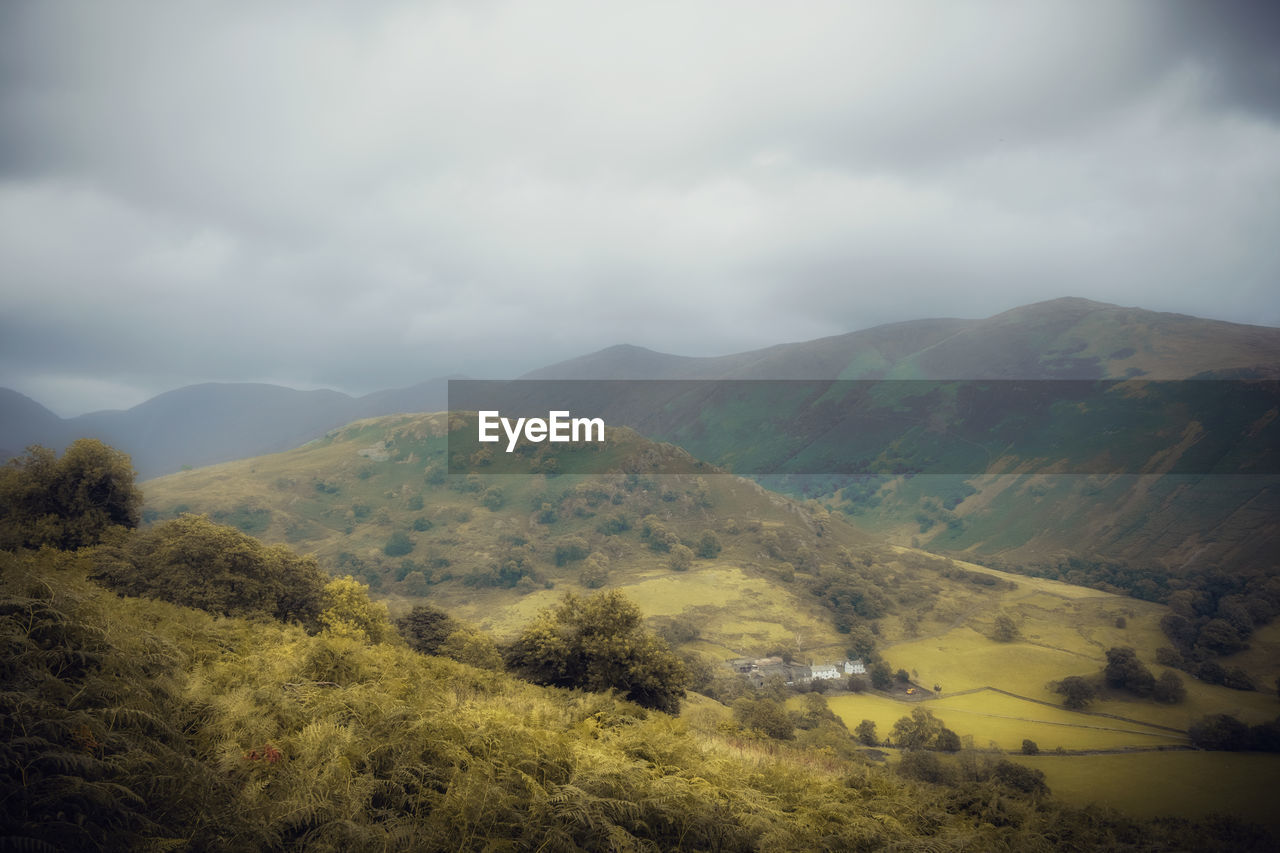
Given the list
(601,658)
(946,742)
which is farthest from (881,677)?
(601,658)

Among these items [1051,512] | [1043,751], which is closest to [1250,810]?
[1043,751]

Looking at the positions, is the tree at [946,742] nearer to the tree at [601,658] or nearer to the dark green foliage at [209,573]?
the tree at [601,658]

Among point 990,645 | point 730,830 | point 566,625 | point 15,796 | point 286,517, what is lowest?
point 990,645

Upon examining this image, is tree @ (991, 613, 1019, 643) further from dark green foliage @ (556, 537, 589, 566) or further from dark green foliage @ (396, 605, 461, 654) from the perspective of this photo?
dark green foliage @ (396, 605, 461, 654)

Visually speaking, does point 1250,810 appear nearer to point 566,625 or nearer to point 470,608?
point 566,625

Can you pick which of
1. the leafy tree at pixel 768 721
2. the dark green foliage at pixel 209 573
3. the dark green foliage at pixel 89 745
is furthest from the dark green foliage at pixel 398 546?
the dark green foliage at pixel 89 745

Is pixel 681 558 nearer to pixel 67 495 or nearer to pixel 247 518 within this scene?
pixel 247 518

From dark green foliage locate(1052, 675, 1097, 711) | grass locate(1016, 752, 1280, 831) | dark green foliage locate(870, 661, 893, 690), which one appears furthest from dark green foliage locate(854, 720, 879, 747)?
dark green foliage locate(1052, 675, 1097, 711)
